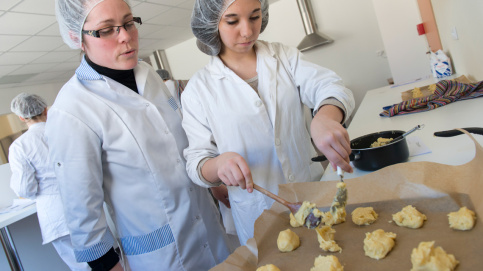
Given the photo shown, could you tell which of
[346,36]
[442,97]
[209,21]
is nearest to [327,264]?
[209,21]

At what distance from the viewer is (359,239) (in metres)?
0.80

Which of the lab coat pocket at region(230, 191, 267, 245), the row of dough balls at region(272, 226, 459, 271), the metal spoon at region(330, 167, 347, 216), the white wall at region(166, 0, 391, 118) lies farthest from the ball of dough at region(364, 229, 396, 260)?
the white wall at region(166, 0, 391, 118)

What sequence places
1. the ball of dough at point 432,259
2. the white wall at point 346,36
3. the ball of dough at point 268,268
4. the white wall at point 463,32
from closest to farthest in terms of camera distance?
the ball of dough at point 432,259, the ball of dough at point 268,268, the white wall at point 463,32, the white wall at point 346,36

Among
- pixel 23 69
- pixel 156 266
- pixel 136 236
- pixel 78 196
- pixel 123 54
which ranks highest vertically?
pixel 23 69

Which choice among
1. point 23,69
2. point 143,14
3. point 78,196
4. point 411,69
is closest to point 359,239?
point 78,196

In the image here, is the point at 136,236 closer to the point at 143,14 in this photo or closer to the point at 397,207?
the point at 397,207

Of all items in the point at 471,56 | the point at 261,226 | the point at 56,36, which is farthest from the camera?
the point at 56,36

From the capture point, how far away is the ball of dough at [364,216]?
2.72 feet

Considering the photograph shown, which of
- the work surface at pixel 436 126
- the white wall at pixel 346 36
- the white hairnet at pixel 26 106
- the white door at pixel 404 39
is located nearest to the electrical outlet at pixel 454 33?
the work surface at pixel 436 126

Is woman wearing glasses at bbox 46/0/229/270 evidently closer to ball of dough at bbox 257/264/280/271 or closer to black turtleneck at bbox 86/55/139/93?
black turtleneck at bbox 86/55/139/93

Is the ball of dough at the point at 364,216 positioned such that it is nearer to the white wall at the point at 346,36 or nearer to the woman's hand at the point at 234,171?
the woman's hand at the point at 234,171

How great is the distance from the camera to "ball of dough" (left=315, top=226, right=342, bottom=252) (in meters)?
0.77

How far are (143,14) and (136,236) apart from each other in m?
3.46

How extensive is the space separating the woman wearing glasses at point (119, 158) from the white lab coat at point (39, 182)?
1717mm
